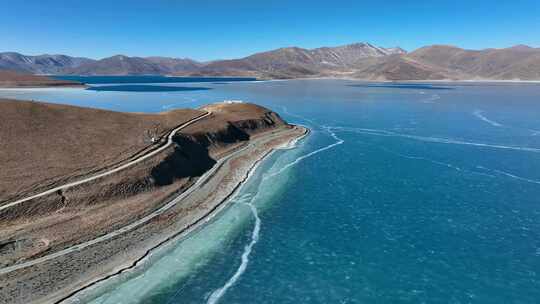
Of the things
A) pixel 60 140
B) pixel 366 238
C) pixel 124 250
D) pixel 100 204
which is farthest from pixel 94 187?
pixel 366 238

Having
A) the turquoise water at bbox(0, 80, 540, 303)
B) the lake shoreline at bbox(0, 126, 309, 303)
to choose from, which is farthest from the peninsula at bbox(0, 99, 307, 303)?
the turquoise water at bbox(0, 80, 540, 303)

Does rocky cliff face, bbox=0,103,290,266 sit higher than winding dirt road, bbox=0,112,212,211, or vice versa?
winding dirt road, bbox=0,112,212,211

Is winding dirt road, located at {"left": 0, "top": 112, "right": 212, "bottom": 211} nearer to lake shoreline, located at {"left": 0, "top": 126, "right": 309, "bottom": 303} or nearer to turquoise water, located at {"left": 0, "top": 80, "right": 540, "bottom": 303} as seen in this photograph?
lake shoreline, located at {"left": 0, "top": 126, "right": 309, "bottom": 303}

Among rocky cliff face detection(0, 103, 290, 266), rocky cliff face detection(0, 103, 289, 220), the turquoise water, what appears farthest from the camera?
rocky cliff face detection(0, 103, 289, 220)

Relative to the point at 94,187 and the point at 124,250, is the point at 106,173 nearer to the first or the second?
the point at 94,187

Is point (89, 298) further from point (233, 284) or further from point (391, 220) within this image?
point (391, 220)

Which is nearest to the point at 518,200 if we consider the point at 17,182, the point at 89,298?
the point at 89,298

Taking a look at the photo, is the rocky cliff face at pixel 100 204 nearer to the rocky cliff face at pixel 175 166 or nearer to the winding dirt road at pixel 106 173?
the rocky cliff face at pixel 175 166

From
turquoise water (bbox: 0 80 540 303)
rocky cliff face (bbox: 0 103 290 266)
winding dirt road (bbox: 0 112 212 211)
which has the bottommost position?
turquoise water (bbox: 0 80 540 303)
